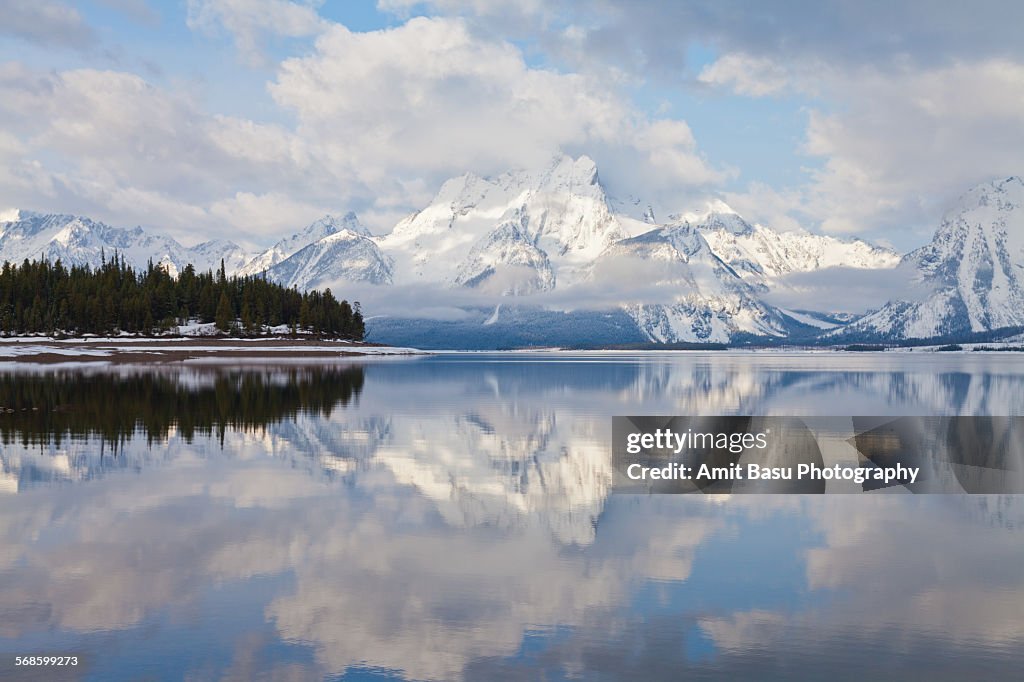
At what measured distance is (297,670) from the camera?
47.9ft

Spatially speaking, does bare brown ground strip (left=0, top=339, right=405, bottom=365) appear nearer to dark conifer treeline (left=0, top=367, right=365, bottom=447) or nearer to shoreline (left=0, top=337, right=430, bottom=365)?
shoreline (left=0, top=337, right=430, bottom=365)

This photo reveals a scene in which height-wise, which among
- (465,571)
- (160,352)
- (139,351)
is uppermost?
(465,571)

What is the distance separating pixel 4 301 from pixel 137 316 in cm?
2511

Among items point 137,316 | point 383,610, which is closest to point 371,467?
point 383,610

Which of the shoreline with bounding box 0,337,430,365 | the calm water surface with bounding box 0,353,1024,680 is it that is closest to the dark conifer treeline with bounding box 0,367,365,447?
the calm water surface with bounding box 0,353,1024,680

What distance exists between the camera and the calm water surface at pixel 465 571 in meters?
15.3

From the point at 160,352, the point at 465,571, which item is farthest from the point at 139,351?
the point at 465,571

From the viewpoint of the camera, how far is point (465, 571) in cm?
2038

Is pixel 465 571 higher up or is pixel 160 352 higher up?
pixel 465 571

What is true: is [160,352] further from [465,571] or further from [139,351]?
[465,571]

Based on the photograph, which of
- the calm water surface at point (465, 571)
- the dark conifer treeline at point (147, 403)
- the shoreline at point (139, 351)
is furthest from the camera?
the shoreline at point (139, 351)

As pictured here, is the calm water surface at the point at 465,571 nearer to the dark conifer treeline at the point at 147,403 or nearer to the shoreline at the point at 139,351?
the dark conifer treeline at the point at 147,403

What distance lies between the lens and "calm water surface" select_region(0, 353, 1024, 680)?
50.2 feet

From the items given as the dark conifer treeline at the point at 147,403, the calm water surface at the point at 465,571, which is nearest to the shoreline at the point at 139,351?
the dark conifer treeline at the point at 147,403
